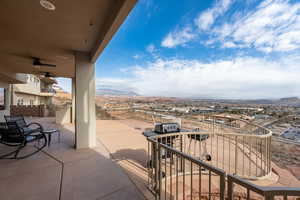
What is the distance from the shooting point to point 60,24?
235cm

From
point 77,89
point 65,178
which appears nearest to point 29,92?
point 77,89

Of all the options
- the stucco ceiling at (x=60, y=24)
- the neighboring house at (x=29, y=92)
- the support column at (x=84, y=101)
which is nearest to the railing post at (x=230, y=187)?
the stucco ceiling at (x=60, y=24)

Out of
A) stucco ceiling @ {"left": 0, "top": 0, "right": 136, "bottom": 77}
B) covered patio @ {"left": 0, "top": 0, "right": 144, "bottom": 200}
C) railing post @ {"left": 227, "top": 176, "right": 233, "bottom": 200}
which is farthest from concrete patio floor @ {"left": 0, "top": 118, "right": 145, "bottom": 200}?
stucco ceiling @ {"left": 0, "top": 0, "right": 136, "bottom": 77}

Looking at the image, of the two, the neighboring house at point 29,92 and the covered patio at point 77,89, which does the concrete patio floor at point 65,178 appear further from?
the neighboring house at point 29,92

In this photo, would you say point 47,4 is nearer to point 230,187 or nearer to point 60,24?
point 60,24

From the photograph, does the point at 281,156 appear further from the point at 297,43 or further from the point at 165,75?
the point at 165,75

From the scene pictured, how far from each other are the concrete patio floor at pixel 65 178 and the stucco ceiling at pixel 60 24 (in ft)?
8.48

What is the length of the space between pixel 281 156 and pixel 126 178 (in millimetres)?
4468

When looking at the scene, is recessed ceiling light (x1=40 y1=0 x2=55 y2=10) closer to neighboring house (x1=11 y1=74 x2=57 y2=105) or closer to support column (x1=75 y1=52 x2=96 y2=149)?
support column (x1=75 y1=52 x2=96 y2=149)

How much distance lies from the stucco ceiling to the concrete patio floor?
8.48 ft

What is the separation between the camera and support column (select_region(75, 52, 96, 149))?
3.47m

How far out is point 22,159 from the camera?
2906mm

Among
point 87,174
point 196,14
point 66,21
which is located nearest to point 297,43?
point 196,14

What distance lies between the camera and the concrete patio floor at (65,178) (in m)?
1.81
